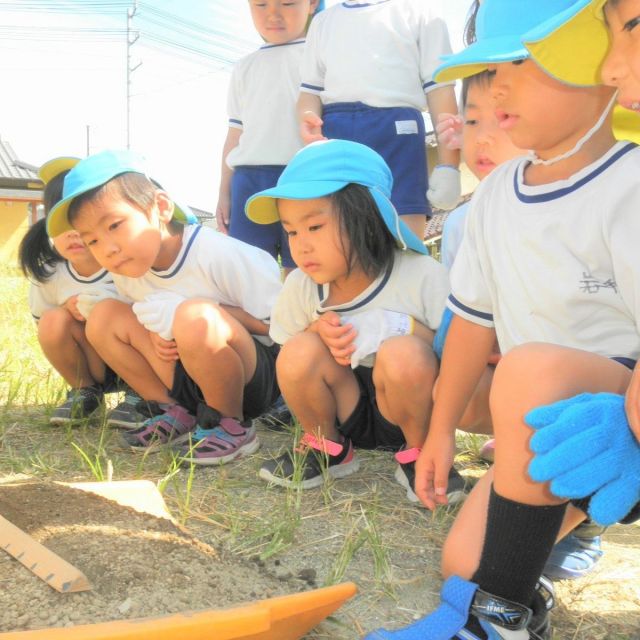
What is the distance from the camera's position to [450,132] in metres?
2.46

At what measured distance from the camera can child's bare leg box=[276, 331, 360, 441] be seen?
6.50ft

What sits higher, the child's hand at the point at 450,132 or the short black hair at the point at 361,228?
the child's hand at the point at 450,132

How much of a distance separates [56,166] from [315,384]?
1.32 meters

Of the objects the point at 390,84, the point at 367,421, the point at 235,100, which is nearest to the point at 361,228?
the point at 367,421

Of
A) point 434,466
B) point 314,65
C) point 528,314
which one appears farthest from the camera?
point 314,65

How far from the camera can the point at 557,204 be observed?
4.57 feet

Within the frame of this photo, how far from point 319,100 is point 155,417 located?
1304 millimetres

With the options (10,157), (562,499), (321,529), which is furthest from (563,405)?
(10,157)

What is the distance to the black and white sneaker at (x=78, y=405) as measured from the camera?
2584mm

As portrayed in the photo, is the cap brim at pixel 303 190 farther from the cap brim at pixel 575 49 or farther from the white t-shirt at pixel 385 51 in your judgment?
the white t-shirt at pixel 385 51

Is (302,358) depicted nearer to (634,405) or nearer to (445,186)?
(445,186)

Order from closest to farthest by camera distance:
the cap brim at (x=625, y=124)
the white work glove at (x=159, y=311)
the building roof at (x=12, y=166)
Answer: the cap brim at (x=625, y=124) < the white work glove at (x=159, y=311) < the building roof at (x=12, y=166)

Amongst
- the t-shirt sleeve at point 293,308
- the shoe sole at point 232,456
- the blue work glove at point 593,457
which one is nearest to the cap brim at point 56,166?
the t-shirt sleeve at point 293,308

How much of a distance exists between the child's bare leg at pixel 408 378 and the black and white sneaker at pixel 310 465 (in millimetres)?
232
